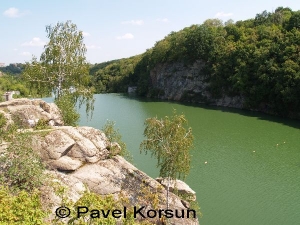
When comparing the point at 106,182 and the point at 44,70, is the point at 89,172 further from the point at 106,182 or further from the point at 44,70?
the point at 44,70

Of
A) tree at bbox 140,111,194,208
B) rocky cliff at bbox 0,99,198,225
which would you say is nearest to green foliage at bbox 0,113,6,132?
rocky cliff at bbox 0,99,198,225

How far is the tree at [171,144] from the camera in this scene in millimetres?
13297

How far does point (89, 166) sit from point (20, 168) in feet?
11.0

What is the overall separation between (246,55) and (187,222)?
4157cm

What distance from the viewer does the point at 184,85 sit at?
61938mm

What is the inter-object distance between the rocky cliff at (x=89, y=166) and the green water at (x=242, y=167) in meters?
2.83

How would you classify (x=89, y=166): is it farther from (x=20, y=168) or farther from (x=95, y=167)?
(x=20, y=168)

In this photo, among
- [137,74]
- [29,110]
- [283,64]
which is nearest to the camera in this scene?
[29,110]

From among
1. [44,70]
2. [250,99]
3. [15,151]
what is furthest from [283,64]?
[15,151]

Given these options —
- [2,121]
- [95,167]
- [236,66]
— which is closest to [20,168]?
[95,167]

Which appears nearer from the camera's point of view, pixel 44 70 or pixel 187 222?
pixel 187 222

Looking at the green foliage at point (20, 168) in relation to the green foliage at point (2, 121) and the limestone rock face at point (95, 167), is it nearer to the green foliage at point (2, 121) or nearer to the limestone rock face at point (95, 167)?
the limestone rock face at point (95, 167)

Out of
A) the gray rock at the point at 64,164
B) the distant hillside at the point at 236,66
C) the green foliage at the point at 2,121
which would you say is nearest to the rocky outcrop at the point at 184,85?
the distant hillside at the point at 236,66

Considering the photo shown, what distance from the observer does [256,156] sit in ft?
81.6
